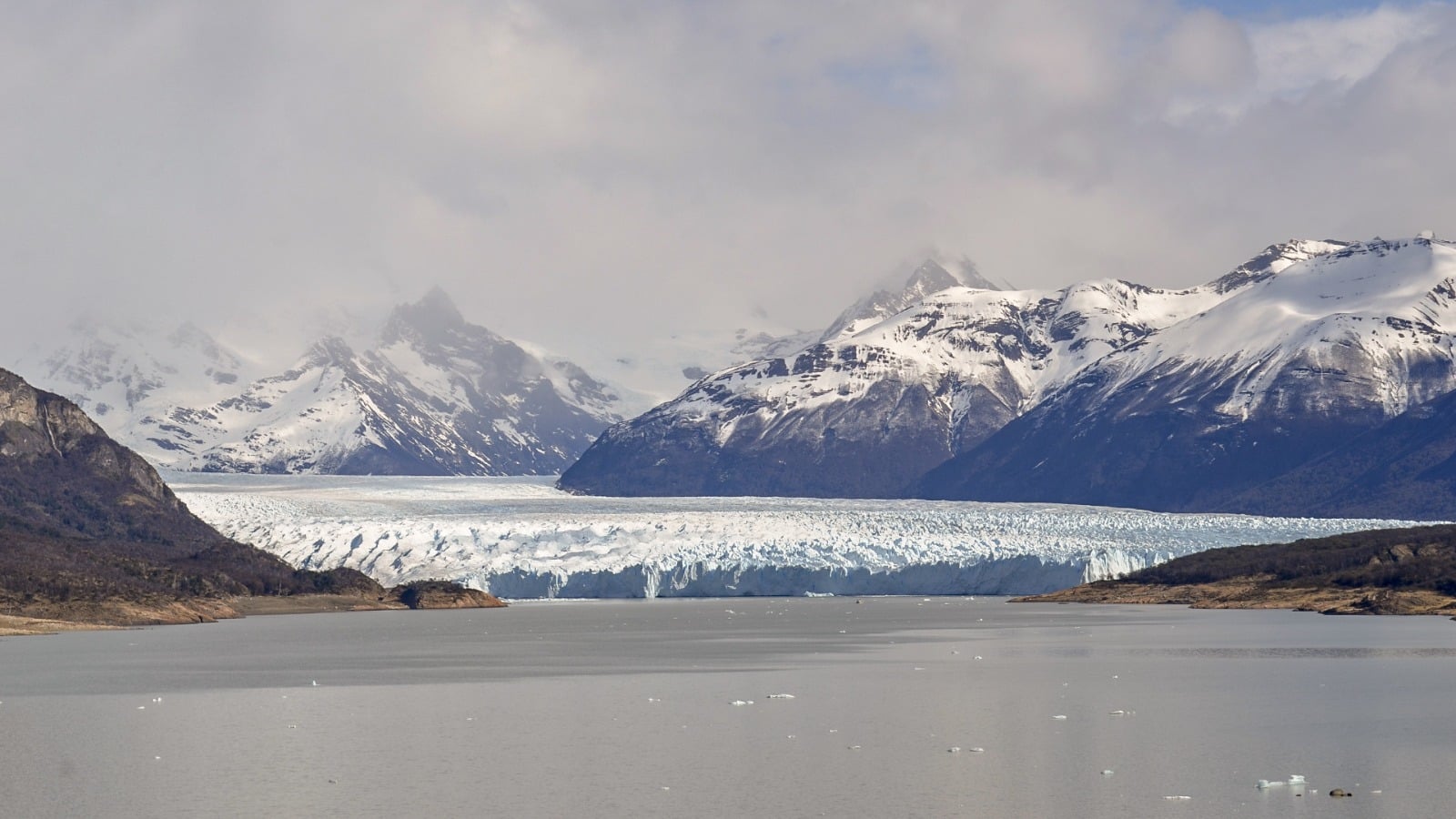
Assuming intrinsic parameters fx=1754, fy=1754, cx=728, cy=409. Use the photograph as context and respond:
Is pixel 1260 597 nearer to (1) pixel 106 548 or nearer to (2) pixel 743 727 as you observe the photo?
(2) pixel 743 727

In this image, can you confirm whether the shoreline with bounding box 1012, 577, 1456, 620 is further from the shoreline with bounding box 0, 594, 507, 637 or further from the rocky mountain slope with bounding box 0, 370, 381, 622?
the rocky mountain slope with bounding box 0, 370, 381, 622

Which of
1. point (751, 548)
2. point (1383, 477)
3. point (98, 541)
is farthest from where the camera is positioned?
point (1383, 477)

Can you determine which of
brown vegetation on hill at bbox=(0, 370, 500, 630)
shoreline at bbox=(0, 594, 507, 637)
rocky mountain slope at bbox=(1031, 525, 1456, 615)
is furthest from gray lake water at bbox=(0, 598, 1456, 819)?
brown vegetation on hill at bbox=(0, 370, 500, 630)

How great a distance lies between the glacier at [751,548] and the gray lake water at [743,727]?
120 ft

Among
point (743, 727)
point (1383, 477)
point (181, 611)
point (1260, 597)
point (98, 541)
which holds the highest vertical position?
point (1383, 477)

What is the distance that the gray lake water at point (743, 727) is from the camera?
29000 mm

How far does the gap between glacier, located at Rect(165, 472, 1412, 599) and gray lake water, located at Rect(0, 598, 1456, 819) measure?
36514 mm

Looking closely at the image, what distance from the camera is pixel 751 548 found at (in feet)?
343

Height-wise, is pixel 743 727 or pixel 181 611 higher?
pixel 181 611

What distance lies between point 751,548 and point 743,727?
6668 centimetres

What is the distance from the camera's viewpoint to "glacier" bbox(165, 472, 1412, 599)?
10544 centimetres

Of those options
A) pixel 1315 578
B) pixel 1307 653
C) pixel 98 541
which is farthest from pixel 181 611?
pixel 1315 578

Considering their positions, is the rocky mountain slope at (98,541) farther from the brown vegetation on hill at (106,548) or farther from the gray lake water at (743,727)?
the gray lake water at (743,727)

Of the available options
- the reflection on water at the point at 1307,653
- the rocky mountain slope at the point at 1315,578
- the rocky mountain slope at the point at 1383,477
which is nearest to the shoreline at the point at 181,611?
the rocky mountain slope at the point at 1315,578
